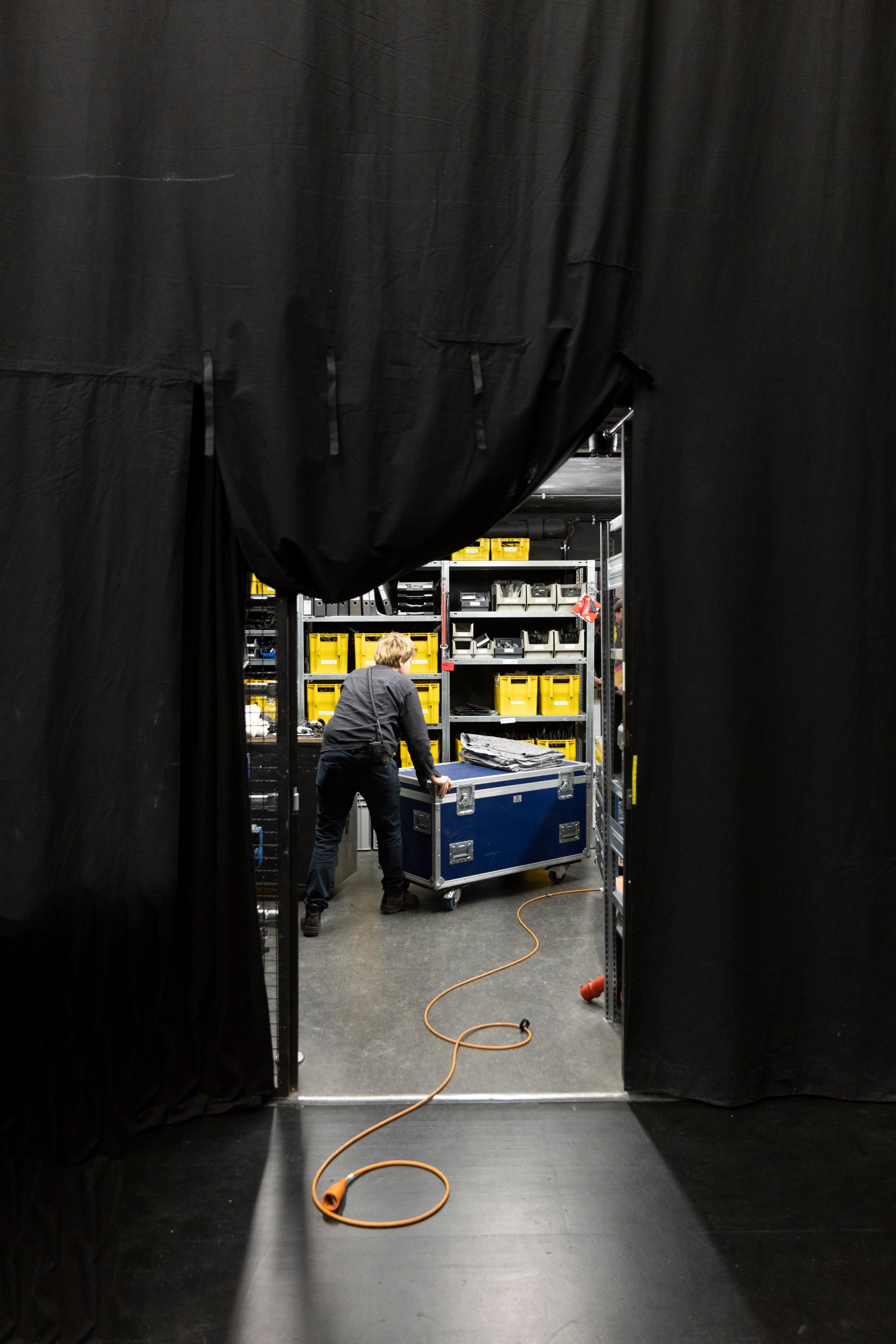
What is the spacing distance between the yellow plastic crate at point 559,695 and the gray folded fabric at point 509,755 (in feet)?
2.73

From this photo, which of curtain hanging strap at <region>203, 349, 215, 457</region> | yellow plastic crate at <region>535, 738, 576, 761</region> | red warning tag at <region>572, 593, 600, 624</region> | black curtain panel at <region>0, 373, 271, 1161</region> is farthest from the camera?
yellow plastic crate at <region>535, 738, 576, 761</region>

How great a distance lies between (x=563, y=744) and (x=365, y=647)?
1.80 meters

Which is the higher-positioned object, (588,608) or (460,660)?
(588,608)

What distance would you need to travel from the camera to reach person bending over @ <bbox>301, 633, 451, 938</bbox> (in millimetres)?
4375

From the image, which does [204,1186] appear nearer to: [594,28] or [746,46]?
[594,28]

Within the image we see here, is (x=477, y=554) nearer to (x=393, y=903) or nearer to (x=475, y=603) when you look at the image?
(x=475, y=603)

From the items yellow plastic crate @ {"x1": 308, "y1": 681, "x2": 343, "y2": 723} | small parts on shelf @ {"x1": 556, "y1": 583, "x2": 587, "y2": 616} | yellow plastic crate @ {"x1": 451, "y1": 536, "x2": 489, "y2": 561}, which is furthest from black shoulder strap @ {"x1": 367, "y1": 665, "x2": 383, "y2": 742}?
small parts on shelf @ {"x1": 556, "y1": 583, "x2": 587, "y2": 616}

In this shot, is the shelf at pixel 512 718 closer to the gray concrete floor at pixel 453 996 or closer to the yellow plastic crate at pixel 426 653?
the yellow plastic crate at pixel 426 653

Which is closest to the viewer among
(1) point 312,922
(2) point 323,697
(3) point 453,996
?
(3) point 453,996

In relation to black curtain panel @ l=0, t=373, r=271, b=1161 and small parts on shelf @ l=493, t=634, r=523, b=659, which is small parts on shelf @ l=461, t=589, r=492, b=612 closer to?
small parts on shelf @ l=493, t=634, r=523, b=659

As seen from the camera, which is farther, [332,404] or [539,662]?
[539,662]

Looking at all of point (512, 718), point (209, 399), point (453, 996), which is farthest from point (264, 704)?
point (512, 718)

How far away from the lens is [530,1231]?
2.07 meters

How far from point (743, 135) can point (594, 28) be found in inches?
22.7
